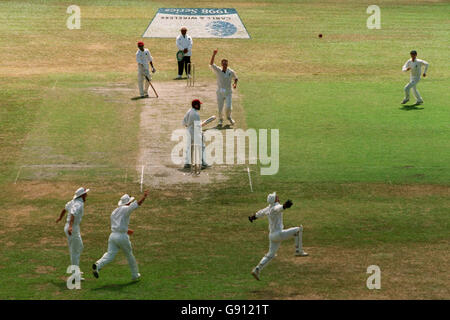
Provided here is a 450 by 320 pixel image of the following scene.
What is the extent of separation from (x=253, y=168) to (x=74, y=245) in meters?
10.4

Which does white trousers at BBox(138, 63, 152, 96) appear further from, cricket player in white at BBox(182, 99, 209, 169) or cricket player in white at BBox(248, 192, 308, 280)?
cricket player in white at BBox(248, 192, 308, 280)

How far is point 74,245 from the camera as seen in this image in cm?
2122

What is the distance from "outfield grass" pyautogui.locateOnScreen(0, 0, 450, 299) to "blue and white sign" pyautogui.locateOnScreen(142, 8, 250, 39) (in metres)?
0.92

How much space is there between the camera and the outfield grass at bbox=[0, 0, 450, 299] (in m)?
21.8

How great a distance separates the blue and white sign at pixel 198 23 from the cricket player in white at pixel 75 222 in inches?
1114

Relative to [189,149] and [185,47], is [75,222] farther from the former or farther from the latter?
[185,47]

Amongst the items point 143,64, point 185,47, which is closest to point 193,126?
point 143,64

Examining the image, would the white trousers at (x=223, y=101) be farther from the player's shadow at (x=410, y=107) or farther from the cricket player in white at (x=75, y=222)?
the cricket player in white at (x=75, y=222)

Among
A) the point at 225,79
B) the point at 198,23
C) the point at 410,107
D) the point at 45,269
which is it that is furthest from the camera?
the point at 198,23

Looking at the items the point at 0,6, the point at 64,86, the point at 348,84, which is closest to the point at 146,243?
the point at 64,86

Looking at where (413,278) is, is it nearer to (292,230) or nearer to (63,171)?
(292,230)

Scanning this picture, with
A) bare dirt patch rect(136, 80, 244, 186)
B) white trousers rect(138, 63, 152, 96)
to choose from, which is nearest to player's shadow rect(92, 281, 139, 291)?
bare dirt patch rect(136, 80, 244, 186)

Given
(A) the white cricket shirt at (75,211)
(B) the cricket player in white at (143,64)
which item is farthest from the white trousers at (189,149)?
(A) the white cricket shirt at (75,211)

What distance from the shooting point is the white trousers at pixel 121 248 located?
20.9 meters
